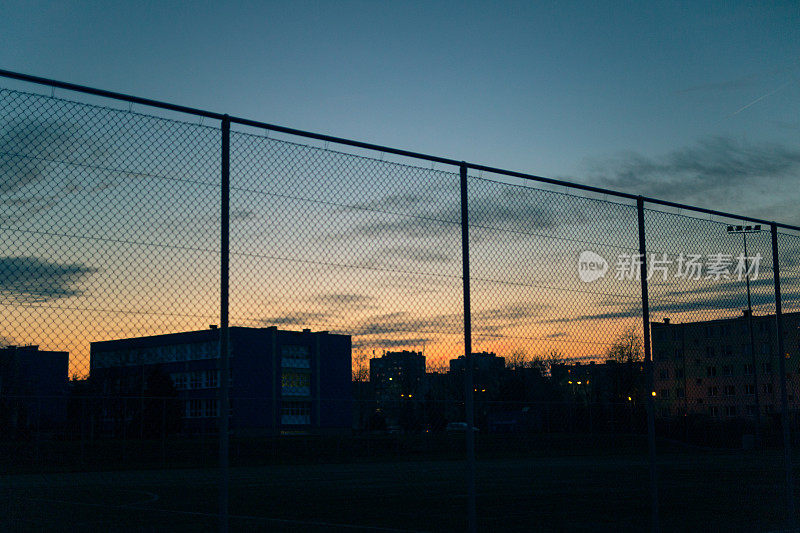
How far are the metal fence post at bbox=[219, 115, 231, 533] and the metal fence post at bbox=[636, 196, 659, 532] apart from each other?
5.19m

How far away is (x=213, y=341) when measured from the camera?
24.3 feet

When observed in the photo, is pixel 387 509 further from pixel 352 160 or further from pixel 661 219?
pixel 352 160

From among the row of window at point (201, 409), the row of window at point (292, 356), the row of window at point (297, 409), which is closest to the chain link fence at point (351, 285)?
the row of window at point (201, 409)

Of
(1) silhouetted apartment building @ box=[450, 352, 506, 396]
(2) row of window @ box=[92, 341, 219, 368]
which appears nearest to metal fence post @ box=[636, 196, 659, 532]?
(1) silhouetted apartment building @ box=[450, 352, 506, 396]

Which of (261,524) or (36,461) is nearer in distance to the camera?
(261,524)

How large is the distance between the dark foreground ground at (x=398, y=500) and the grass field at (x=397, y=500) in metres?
0.03

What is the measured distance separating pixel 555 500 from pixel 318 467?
1882 centimetres

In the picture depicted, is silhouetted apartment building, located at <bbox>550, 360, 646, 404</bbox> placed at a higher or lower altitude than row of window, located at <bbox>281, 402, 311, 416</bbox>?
higher

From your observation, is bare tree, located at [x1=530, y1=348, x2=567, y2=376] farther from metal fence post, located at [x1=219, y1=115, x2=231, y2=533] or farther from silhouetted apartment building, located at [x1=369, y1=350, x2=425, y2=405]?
metal fence post, located at [x1=219, y1=115, x2=231, y2=533]

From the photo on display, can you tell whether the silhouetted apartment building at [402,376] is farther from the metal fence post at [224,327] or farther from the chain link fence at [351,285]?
the metal fence post at [224,327]

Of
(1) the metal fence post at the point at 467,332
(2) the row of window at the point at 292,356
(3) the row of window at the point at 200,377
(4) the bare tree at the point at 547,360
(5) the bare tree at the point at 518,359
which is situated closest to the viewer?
(1) the metal fence post at the point at 467,332

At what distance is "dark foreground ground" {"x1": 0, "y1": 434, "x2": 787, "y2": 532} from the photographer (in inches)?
540

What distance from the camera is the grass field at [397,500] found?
13727 millimetres

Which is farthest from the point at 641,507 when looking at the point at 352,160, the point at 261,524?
the point at 352,160
